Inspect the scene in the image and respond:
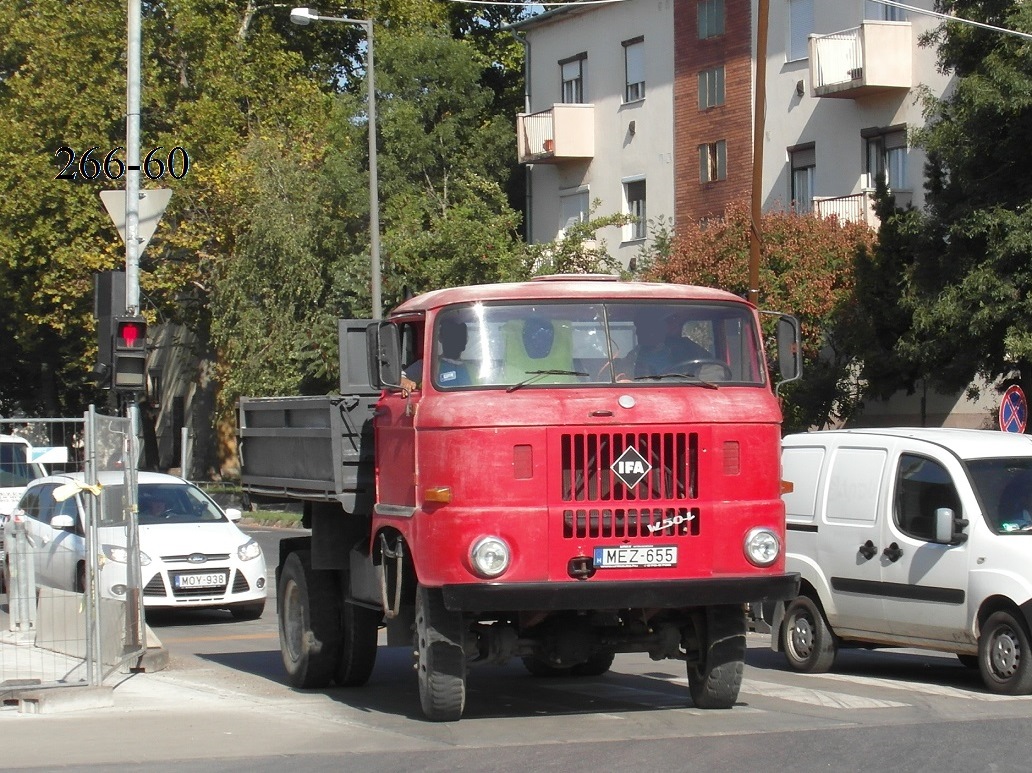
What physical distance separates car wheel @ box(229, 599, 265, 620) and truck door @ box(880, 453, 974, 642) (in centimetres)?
825

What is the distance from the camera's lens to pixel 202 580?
17719 millimetres

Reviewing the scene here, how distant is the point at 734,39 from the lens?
126ft

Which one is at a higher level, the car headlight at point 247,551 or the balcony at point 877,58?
the balcony at point 877,58

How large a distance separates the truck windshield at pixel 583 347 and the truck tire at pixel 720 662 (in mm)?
1490

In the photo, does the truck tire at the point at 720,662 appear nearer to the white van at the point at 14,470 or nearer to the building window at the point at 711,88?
the white van at the point at 14,470

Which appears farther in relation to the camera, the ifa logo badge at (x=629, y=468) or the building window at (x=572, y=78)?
the building window at (x=572, y=78)

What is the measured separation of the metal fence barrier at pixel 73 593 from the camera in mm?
11969

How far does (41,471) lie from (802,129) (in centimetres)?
2386

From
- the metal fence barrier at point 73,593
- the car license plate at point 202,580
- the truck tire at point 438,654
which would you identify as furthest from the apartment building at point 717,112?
the truck tire at point 438,654

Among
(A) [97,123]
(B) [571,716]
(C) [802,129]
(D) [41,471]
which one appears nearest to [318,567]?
(B) [571,716]

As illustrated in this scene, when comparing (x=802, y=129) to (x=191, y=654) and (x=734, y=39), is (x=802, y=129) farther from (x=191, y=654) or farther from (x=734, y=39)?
(x=191, y=654)

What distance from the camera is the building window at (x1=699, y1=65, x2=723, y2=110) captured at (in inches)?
1529

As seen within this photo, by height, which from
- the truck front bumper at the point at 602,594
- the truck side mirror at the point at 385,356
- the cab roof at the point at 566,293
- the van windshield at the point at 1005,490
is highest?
the cab roof at the point at 566,293

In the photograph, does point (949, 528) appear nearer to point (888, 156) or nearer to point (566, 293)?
point (566, 293)
